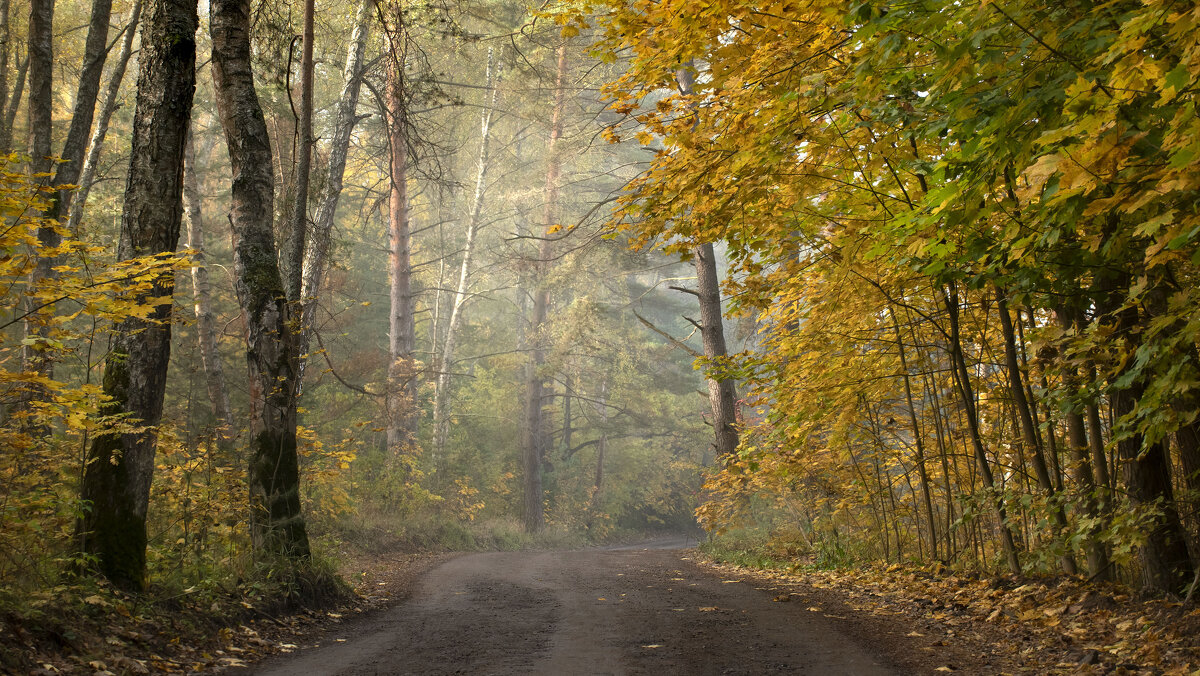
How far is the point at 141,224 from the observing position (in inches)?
229

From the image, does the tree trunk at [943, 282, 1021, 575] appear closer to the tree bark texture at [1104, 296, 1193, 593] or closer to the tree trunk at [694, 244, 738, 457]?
the tree bark texture at [1104, 296, 1193, 593]

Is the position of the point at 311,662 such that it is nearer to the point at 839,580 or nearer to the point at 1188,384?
the point at 1188,384

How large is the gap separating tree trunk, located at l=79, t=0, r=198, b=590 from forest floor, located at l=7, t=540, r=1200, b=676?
933 mm

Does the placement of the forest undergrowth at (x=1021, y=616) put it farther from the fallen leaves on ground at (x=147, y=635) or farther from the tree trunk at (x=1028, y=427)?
the fallen leaves on ground at (x=147, y=635)

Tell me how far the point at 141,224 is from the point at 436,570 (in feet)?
24.3

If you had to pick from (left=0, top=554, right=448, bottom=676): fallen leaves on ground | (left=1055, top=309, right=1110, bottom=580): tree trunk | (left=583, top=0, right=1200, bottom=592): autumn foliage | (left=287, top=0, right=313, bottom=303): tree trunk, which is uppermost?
(left=287, top=0, right=313, bottom=303): tree trunk

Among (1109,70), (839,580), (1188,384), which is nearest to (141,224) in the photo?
(1109,70)

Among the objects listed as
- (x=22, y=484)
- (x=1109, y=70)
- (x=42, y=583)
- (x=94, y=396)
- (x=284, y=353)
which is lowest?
(x=42, y=583)

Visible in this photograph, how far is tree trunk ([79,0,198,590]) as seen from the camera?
215 inches

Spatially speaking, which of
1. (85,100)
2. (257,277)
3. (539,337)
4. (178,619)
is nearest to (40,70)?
(85,100)

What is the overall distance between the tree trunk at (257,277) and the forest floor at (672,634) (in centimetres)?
146

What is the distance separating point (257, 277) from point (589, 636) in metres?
4.64

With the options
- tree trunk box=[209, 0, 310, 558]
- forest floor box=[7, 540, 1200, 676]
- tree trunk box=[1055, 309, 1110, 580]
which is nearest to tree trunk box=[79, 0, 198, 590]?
forest floor box=[7, 540, 1200, 676]

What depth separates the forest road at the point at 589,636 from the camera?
4.73m
